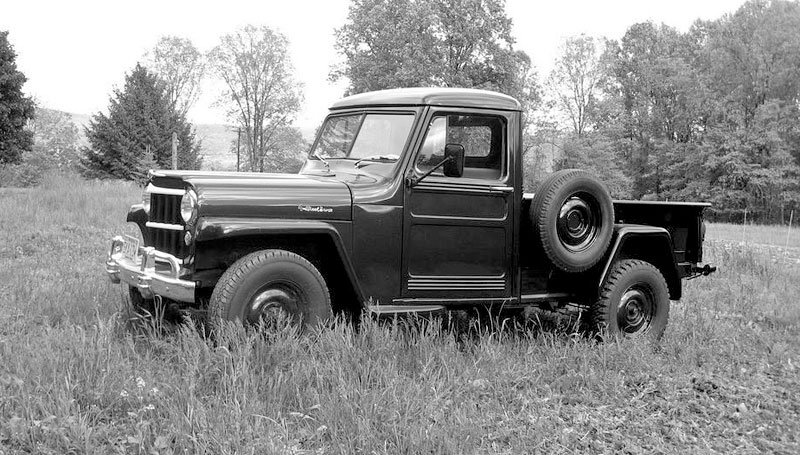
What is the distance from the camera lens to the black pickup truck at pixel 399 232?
483cm

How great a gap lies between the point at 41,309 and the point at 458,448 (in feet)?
13.3

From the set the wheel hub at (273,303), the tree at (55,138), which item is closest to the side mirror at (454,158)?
the wheel hub at (273,303)

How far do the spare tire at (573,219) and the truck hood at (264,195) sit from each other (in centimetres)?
155

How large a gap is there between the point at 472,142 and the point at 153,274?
8.84 ft

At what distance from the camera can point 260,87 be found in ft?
190

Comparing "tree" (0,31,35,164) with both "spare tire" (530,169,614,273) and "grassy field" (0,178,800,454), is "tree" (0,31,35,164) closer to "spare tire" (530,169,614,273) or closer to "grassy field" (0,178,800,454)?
"grassy field" (0,178,800,454)

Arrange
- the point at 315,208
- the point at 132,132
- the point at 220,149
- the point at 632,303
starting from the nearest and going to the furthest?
the point at 315,208, the point at 632,303, the point at 132,132, the point at 220,149

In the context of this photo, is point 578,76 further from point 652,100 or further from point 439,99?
point 439,99

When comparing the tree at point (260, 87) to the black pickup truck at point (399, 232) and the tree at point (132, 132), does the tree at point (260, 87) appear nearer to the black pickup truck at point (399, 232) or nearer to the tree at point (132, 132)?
the tree at point (132, 132)

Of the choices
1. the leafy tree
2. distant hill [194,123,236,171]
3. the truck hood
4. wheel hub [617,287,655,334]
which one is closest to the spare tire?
wheel hub [617,287,655,334]

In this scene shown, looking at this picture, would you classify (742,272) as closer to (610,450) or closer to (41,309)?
(610,450)

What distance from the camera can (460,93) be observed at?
576 cm

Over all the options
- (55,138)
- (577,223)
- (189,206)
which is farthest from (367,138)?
(55,138)

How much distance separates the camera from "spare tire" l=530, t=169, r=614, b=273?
225 inches
